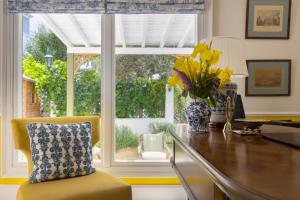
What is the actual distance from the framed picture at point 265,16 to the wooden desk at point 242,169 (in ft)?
5.72

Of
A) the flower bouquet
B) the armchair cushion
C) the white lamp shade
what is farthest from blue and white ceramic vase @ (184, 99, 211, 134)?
the armchair cushion

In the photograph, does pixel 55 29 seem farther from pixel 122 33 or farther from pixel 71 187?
pixel 71 187

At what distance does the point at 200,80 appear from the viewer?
1503mm

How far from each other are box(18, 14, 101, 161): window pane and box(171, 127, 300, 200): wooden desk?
175cm

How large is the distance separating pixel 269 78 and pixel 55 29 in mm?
2065

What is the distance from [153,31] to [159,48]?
0.57ft

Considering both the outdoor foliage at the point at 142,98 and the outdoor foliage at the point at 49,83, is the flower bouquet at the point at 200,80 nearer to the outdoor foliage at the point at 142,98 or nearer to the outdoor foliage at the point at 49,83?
the outdoor foliage at the point at 142,98

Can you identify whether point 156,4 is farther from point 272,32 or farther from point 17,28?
point 17,28

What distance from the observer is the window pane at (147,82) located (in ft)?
9.49

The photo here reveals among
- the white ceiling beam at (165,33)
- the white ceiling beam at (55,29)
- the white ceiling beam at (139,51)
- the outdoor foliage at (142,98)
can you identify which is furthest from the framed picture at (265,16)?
the white ceiling beam at (55,29)

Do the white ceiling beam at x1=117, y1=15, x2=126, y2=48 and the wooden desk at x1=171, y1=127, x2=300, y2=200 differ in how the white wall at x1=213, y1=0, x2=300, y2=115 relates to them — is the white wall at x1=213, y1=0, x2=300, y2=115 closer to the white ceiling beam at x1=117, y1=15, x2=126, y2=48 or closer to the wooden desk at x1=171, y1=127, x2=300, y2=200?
the white ceiling beam at x1=117, y1=15, x2=126, y2=48

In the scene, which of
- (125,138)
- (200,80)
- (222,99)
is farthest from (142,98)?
(200,80)

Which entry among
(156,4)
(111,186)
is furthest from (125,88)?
(111,186)

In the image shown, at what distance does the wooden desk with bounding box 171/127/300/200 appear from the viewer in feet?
1.82
